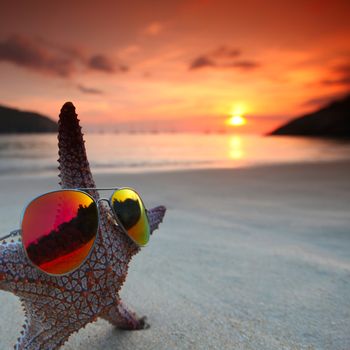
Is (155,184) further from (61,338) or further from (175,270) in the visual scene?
(61,338)

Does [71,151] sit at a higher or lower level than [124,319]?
higher

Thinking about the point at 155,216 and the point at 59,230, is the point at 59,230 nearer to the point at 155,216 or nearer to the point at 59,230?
the point at 59,230

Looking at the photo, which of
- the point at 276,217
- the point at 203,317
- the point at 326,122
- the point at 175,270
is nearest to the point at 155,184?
the point at 276,217

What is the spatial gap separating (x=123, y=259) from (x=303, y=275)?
6.40 ft

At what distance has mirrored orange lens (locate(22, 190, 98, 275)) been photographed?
4.54ft

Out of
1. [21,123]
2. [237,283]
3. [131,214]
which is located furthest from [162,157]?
[21,123]

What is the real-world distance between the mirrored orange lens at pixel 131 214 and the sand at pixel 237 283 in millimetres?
743

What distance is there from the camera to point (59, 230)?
142cm

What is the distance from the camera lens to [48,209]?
1412 millimetres

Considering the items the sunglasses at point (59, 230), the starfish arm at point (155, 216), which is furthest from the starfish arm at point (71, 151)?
the starfish arm at point (155, 216)

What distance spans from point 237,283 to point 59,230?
6.46ft

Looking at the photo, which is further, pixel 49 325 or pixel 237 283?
pixel 237 283

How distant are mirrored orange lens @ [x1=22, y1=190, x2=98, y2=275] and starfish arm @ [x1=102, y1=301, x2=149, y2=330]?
717 millimetres

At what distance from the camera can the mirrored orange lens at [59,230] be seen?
1385 mm
